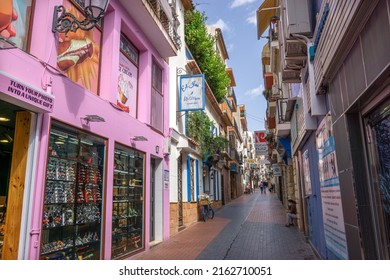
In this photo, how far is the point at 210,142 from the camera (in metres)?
19.0

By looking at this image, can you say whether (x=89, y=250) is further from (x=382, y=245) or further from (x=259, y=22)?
(x=259, y=22)

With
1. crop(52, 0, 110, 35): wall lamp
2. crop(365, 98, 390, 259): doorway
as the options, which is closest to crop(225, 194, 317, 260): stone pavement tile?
crop(365, 98, 390, 259): doorway

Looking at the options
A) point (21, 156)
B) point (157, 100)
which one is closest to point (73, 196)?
point (21, 156)

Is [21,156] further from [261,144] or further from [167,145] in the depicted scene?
[261,144]

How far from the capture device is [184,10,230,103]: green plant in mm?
18016

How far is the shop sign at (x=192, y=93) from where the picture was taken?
1357 cm

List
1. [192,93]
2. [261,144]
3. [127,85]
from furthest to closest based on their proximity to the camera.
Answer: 1. [261,144]
2. [192,93]
3. [127,85]

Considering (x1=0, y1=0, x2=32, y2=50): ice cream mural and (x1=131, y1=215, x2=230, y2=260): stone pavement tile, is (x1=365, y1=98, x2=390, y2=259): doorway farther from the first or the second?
(x1=0, y1=0, x2=32, y2=50): ice cream mural

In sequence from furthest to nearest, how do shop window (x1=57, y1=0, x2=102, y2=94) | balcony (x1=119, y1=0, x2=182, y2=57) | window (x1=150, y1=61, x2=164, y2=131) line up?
window (x1=150, y1=61, x2=164, y2=131)
balcony (x1=119, y1=0, x2=182, y2=57)
shop window (x1=57, y1=0, x2=102, y2=94)

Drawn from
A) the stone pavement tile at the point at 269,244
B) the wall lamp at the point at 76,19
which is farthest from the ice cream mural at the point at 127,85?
the stone pavement tile at the point at 269,244

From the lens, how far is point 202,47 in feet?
61.1

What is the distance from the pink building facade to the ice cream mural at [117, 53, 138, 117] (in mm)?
30

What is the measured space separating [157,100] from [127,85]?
7.07ft

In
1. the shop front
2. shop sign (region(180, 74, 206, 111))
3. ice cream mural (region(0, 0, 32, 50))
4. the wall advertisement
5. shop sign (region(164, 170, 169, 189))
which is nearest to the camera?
the shop front
